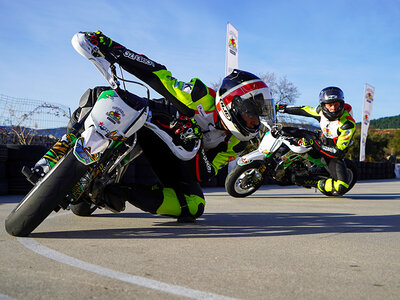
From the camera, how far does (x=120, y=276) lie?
67.2 inches

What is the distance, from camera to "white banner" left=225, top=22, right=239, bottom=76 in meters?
13.5

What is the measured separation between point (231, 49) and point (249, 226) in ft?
36.6

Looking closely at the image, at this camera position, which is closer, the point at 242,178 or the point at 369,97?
the point at 242,178

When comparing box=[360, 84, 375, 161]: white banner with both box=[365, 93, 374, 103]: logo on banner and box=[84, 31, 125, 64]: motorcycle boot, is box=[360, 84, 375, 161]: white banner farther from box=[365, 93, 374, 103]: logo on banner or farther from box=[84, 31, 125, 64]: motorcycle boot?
box=[84, 31, 125, 64]: motorcycle boot

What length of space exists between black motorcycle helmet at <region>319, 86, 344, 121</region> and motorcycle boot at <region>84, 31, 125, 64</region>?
4863 millimetres

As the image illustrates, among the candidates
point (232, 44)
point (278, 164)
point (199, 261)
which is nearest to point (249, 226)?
point (199, 261)

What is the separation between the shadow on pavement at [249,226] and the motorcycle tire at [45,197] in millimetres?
189

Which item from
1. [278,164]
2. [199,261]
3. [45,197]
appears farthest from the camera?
[278,164]

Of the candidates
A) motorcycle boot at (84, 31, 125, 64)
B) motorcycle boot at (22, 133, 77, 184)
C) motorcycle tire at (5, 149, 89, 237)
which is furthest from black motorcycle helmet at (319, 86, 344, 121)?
motorcycle tire at (5, 149, 89, 237)

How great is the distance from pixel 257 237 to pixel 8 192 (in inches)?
213

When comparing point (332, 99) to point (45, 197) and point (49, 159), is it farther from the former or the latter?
point (45, 197)

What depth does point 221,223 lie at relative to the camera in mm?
3609

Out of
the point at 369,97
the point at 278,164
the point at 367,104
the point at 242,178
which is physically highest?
the point at 369,97

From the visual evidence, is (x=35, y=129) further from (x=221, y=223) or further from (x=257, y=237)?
(x=257, y=237)
